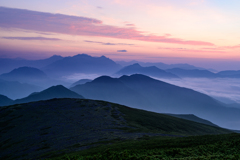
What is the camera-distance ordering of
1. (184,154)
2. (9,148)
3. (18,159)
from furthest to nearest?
1. (9,148)
2. (18,159)
3. (184,154)

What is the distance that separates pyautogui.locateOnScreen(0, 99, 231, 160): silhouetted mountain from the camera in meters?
55.9

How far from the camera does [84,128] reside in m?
76.3

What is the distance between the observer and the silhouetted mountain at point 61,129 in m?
55.9

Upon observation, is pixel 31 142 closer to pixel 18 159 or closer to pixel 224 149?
pixel 18 159

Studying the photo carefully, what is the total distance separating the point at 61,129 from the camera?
255 ft

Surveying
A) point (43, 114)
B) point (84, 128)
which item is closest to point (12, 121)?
point (43, 114)

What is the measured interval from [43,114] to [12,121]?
18.5 m

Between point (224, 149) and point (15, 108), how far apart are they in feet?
478

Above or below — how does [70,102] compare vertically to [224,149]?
below

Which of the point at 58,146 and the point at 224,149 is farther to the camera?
the point at 58,146

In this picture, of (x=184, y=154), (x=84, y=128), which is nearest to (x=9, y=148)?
(x=84, y=128)

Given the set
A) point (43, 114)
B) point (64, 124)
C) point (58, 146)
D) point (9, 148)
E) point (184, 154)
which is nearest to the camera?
point (184, 154)

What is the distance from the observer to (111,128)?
75.3 meters

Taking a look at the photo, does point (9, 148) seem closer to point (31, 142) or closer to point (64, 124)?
point (31, 142)
